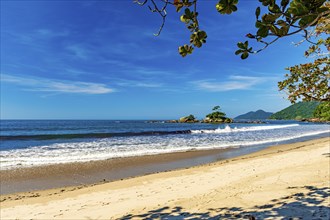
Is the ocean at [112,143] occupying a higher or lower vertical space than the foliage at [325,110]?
lower

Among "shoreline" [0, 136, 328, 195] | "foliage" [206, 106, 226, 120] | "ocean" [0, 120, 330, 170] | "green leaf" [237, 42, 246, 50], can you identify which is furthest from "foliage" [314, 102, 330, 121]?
"foliage" [206, 106, 226, 120]

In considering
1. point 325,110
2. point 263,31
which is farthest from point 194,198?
point 325,110

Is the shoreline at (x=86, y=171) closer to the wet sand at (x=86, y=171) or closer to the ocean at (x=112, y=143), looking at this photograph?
the wet sand at (x=86, y=171)

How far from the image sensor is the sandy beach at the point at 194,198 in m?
5.91

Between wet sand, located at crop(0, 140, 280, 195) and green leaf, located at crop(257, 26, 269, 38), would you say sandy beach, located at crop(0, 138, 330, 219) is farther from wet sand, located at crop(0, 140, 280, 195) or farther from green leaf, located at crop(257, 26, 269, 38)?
green leaf, located at crop(257, 26, 269, 38)

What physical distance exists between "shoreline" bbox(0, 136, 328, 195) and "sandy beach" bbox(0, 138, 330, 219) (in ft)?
3.13

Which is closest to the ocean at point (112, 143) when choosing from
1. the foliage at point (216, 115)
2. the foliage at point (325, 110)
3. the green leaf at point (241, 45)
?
the foliage at point (325, 110)

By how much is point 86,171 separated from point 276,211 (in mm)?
9429

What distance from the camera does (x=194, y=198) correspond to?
7.23 m

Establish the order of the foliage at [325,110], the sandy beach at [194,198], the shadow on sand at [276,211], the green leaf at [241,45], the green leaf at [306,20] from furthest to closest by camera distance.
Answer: the foliage at [325,110] < the sandy beach at [194,198] < the shadow on sand at [276,211] < the green leaf at [241,45] < the green leaf at [306,20]

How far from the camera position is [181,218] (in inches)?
225

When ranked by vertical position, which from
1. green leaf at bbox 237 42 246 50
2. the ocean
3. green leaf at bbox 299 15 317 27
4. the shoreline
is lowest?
the shoreline

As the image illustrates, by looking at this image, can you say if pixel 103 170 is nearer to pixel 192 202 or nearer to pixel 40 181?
pixel 40 181

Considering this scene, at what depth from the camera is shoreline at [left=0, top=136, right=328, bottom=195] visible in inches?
400
